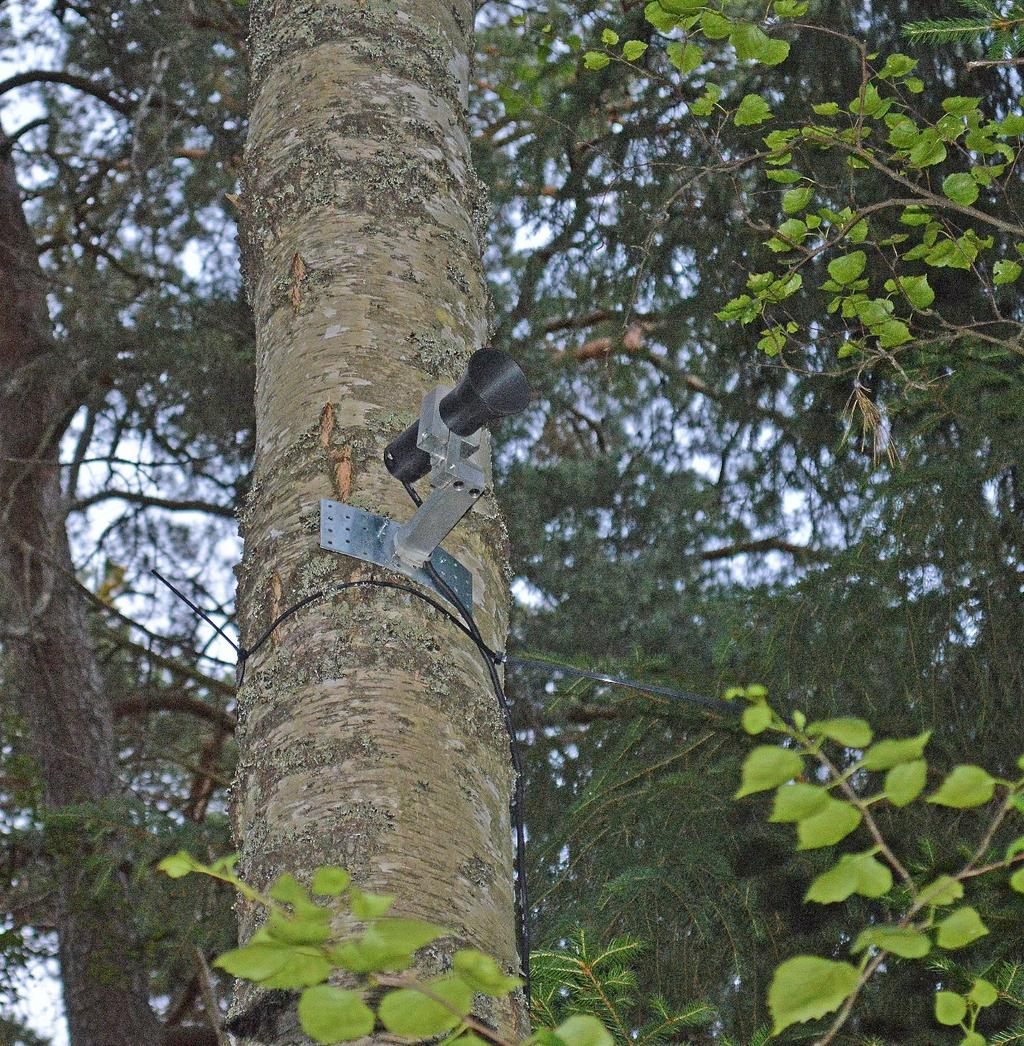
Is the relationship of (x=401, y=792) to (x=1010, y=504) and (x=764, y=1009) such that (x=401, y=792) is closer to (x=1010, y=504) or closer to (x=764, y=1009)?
(x=764, y=1009)

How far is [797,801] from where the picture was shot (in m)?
0.99

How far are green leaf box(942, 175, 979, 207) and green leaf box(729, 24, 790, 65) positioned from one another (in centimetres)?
40

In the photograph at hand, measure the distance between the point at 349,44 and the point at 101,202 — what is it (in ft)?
16.3

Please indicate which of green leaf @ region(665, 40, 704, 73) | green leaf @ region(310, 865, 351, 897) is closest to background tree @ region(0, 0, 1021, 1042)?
green leaf @ region(665, 40, 704, 73)

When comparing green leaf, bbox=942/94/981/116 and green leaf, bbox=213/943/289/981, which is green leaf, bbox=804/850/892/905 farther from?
green leaf, bbox=942/94/981/116

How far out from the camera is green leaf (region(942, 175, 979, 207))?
7.97ft

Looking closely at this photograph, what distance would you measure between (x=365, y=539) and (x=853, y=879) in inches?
31.2

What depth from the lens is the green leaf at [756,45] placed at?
238cm

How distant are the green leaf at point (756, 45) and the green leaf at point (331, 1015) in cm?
199

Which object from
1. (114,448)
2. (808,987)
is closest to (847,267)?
(808,987)

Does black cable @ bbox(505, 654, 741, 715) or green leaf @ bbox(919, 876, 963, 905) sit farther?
black cable @ bbox(505, 654, 741, 715)

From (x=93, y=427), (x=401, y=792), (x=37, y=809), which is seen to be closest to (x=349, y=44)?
(x=401, y=792)

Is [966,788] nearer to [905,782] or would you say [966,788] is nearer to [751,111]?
[905,782]

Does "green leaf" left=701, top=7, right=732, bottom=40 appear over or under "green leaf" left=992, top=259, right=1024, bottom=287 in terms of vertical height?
over
